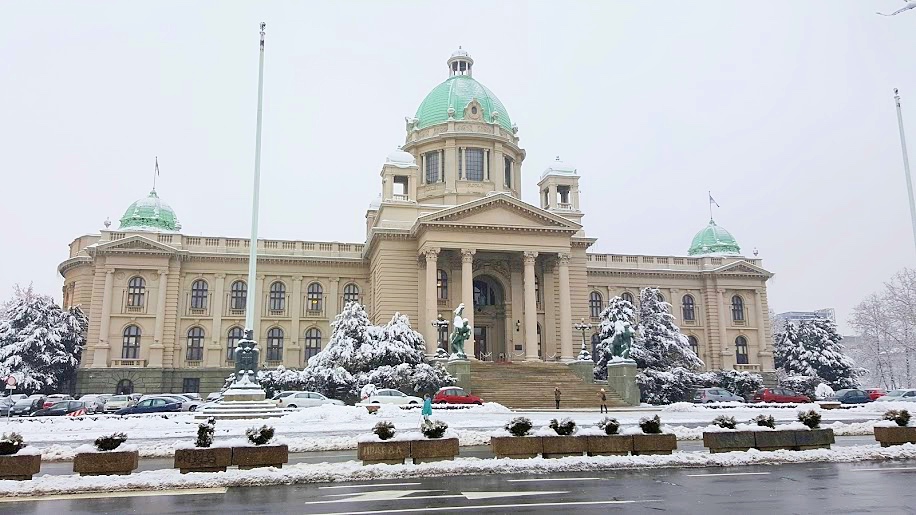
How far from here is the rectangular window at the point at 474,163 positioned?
2362 inches

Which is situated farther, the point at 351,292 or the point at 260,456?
the point at 351,292

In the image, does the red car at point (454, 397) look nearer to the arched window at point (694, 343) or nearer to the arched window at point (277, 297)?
the arched window at point (277, 297)

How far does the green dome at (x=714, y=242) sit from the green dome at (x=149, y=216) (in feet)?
161

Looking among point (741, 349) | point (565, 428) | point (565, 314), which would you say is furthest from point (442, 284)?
point (565, 428)

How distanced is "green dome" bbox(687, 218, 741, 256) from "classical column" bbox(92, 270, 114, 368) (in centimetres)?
5228

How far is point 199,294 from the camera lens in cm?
5738

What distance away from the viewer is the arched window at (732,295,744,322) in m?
64.6

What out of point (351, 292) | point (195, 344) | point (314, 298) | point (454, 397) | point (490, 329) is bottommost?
point (454, 397)

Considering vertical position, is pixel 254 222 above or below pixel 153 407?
above

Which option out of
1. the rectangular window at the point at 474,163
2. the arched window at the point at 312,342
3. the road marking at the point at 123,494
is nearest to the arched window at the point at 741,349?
the rectangular window at the point at 474,163

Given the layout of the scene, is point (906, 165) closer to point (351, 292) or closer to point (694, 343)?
point (694, 343)

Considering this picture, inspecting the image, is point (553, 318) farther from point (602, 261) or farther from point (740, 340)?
point (740, 340)

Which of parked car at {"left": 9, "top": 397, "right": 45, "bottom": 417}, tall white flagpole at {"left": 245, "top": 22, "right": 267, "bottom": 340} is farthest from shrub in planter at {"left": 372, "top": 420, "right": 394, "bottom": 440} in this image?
parked car at {"left": 9, "top": 397, "right": 45, "bottom": 417}

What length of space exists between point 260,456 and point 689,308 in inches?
2208
